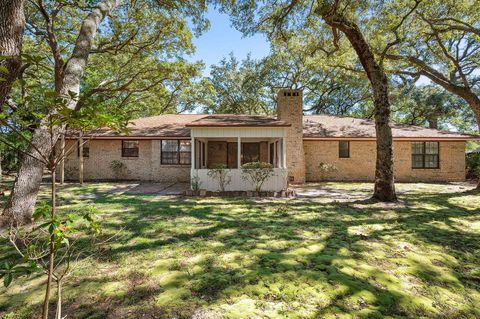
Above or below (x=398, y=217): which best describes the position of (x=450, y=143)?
above

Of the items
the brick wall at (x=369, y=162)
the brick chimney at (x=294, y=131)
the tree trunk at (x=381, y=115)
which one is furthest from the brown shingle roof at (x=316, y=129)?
the tree trunk at (x=381, y=115)

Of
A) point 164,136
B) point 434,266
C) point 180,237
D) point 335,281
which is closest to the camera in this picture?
point 335,281

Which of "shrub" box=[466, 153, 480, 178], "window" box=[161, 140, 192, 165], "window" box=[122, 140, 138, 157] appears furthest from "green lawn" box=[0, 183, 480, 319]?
"shrub" box=[466, 153, 480, 178]

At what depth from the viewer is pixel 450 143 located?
15.2 m

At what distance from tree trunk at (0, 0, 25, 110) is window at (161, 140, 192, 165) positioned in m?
12.5

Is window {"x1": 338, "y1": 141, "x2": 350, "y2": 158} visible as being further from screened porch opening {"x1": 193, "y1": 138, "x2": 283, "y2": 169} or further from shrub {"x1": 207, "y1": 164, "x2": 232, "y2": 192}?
shrub {"x1": 207, "y1": 164, "x2": 232, "y2": 192}

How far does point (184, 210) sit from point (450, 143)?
1624cm

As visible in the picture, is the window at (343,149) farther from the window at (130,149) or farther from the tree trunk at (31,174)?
the tree trunk at (31,174)

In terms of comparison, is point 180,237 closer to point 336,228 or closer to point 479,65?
point 336,228

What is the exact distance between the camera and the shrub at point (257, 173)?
10672 mm

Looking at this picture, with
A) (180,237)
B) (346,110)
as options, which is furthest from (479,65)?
(180,237)

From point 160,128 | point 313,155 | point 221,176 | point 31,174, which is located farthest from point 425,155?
point 31,174

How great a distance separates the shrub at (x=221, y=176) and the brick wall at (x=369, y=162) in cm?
643

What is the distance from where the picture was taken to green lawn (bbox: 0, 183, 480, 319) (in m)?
3.00
